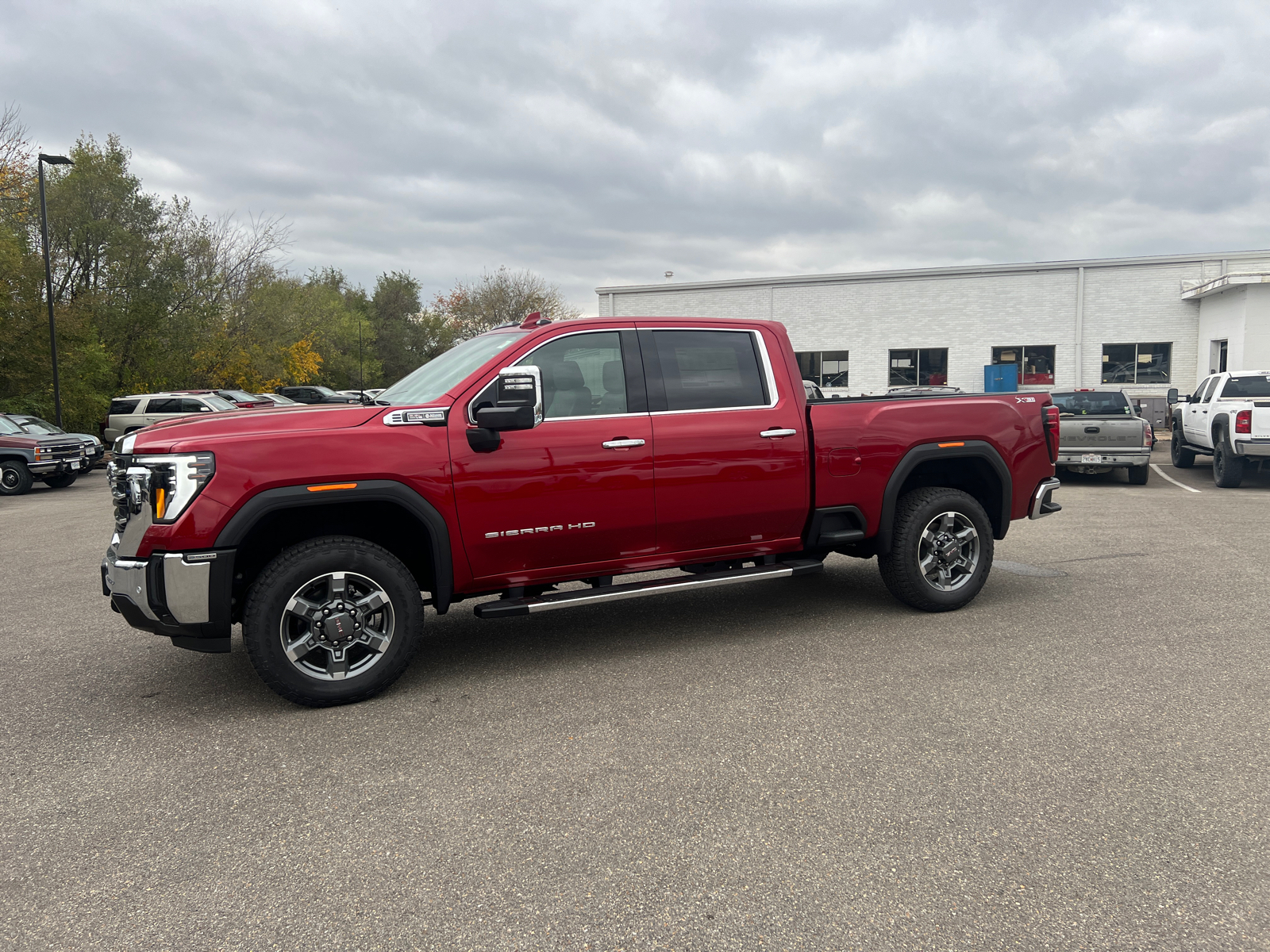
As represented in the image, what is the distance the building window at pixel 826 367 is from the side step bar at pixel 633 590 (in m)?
27.4

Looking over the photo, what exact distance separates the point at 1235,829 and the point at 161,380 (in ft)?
114

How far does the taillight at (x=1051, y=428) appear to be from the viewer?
6617 millimetres

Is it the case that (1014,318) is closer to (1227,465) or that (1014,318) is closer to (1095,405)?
(1095,405)

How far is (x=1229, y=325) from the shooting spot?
25.7m

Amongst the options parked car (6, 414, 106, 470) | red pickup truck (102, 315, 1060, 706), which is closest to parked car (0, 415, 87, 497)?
Result: parked car (6, 414, 106, 470)

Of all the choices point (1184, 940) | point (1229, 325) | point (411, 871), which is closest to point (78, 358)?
point (411, 871)

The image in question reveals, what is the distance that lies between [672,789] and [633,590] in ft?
5.52

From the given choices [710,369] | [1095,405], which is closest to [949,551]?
[710,369]

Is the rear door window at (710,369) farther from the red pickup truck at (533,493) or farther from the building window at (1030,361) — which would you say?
the building window at (1030,361)

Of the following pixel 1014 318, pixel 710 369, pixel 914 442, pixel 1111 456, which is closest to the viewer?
pixel 710 369

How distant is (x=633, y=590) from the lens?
519 centimetres

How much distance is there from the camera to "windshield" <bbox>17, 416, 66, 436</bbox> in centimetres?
1833

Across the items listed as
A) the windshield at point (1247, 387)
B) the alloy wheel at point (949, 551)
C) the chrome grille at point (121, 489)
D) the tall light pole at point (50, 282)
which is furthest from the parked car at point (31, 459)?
the windshield at point (1247, 387)

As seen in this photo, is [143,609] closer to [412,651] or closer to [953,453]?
[412,651]
